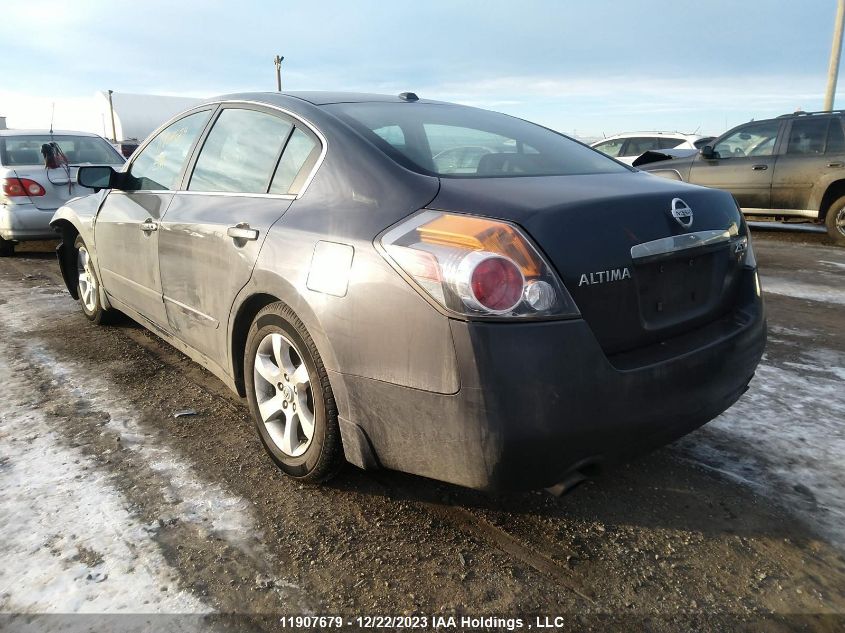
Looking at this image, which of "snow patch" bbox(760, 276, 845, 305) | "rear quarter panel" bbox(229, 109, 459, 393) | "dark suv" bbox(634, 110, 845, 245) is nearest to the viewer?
"rear quarter panel" bbox(229, 109, 459, 393)

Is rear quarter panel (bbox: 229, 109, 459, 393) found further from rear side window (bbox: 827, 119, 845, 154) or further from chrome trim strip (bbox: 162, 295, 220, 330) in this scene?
rear side window (bbox: 827, 119, 845, 154)

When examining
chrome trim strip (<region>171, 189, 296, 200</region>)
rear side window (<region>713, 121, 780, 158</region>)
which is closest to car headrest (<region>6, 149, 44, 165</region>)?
chrome trim strip (<region>171, 189, 296, 200</region>)

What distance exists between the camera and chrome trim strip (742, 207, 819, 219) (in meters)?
8.90

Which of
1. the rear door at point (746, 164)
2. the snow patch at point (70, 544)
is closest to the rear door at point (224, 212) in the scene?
the snow patch at point (70, 544)

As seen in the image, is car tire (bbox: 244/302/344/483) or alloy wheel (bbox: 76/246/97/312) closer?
car tire (bbox: 244/302/344/483)

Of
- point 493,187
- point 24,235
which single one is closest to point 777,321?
point 493,187

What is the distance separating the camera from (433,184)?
213 centimetres

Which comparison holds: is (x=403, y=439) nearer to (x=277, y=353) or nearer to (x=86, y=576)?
(x=277, y=353)

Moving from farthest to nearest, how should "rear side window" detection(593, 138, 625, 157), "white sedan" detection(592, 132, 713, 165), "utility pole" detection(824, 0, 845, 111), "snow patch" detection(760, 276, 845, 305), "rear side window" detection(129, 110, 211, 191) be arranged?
1. "utility pole" detection(824, 0, 845, 111)
2. "rear side window" detection(593, 138, 625, 157)
3. "white sedan" detection(592, 132, 713, 165)
4. "snow patch" detection(760, 276, 845, 305)
5. "rear side window" detection(129, 110, 211, 191)

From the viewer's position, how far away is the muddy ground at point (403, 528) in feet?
6.39

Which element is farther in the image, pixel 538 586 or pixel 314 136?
pixel 314 136

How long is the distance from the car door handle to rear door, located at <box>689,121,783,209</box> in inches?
323

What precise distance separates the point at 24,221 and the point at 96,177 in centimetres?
427

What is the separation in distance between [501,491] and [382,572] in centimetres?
49
